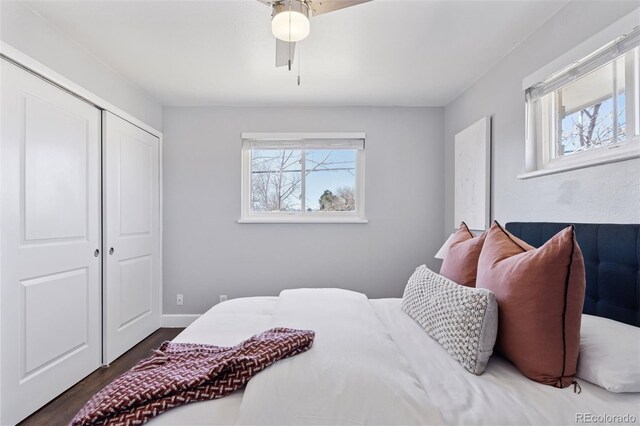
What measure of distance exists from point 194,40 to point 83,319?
83.0 inches

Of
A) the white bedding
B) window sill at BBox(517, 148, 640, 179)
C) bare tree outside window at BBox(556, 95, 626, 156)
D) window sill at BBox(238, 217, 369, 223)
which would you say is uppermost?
bare tree outside window at BBox(556, 95, 626, 156)

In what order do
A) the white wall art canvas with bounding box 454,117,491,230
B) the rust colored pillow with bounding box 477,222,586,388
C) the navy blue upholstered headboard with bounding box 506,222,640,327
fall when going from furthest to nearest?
the white wall art canvas with bounding box 454,117,491,230 < the navy blue upholstered headboard with bounding box 506,222,640,327 < the rust colored pillow with bounding box 477,222,586,388

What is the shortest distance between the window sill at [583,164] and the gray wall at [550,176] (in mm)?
27

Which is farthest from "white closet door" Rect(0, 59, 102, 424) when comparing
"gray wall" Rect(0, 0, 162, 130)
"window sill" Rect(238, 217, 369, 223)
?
"window sill" Rect(238, 217, 369, 223)

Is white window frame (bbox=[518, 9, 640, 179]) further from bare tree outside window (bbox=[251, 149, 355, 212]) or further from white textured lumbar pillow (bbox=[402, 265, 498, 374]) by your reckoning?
bare tree outside window (bbox=[251, 149, 355, 212])

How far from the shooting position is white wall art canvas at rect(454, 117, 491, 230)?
2447 millimetres

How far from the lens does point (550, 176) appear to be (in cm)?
181

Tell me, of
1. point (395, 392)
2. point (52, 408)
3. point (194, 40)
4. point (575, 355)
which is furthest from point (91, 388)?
point (575, 355)

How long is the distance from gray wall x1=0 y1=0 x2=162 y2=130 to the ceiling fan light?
1.48m

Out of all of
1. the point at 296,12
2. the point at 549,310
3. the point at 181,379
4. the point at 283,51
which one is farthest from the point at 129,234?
the point at 549,310

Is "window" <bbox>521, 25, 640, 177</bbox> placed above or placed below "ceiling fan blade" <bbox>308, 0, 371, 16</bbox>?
below

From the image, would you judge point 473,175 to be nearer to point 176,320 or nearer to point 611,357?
point 611,357

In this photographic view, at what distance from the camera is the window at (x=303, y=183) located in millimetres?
3369

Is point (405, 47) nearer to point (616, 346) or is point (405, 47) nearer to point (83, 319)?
point (616, 346)
